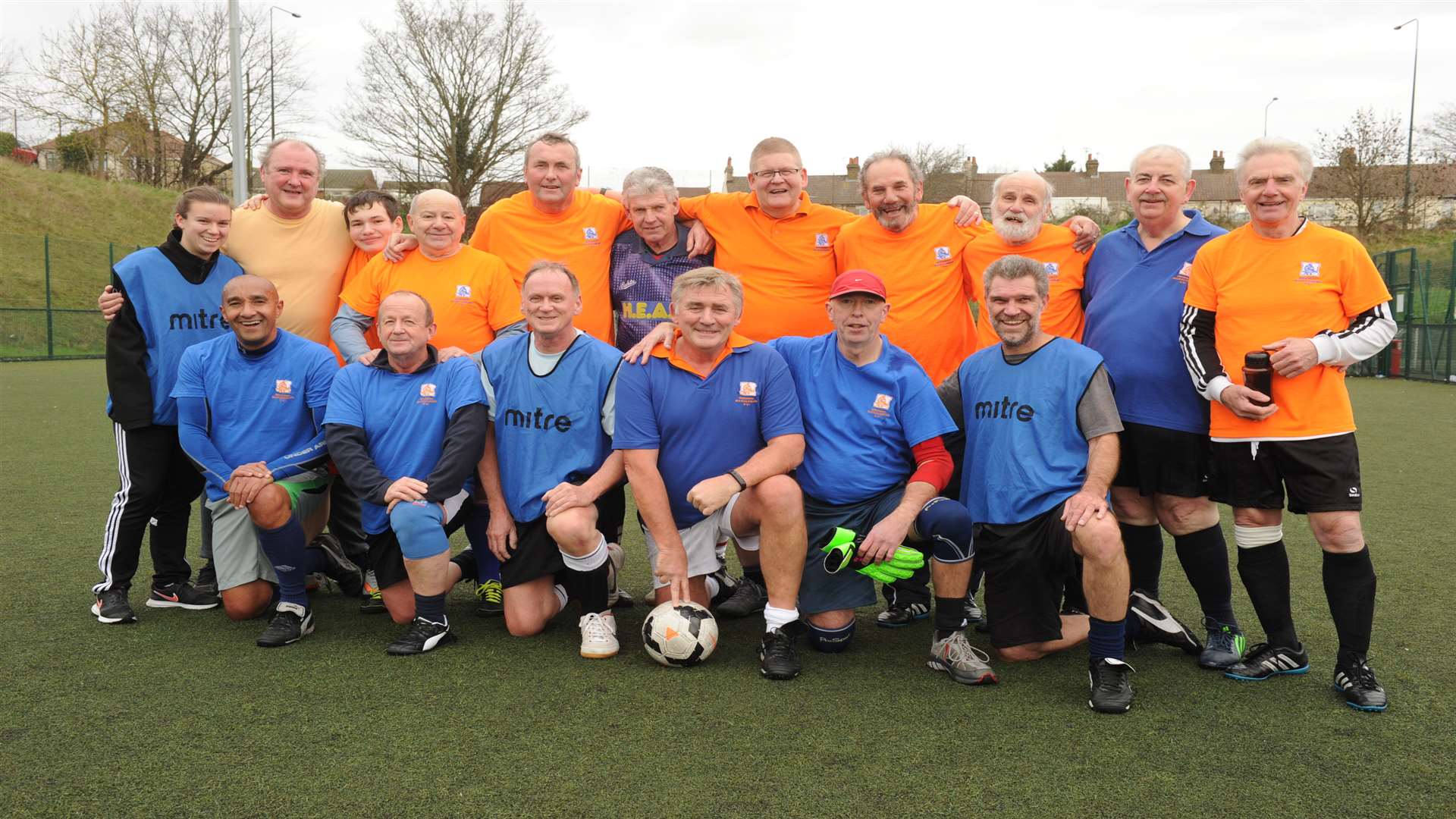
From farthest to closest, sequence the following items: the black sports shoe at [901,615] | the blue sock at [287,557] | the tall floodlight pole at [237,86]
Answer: the tall floodlight pole at [237,86]
the black sports shoe at [901,615]
the blue sock at [287,557]

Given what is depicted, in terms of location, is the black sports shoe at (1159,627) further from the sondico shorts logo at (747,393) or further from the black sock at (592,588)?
the black sock at (592,588)

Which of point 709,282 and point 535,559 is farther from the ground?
point 709,282

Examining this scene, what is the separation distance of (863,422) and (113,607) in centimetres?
323

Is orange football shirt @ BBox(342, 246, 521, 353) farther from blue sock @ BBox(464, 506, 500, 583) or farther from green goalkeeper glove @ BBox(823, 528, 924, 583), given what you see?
green goalkeeper glove @ BBox(823, 528, 924, 583)

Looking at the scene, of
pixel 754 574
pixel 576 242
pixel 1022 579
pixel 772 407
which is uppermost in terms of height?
pixel 576 242

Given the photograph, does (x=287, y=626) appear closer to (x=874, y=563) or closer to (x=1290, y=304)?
(x=874, y=563)

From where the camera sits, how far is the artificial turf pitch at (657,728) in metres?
2.59

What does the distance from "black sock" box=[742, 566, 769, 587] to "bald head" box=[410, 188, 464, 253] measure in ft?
6.69

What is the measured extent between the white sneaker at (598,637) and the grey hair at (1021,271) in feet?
6.45

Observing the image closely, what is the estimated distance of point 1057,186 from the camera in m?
61.5

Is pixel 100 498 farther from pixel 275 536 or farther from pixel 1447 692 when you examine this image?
pixel 1447 692

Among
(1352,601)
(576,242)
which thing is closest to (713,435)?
(576,242)

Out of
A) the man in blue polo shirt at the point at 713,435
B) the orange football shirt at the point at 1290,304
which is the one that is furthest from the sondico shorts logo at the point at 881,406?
the orange football shirt at the point at 1290,304

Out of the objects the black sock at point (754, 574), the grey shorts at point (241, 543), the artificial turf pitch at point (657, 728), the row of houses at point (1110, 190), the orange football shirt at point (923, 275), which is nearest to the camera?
the artificial turf pitch at point (657, 728)
